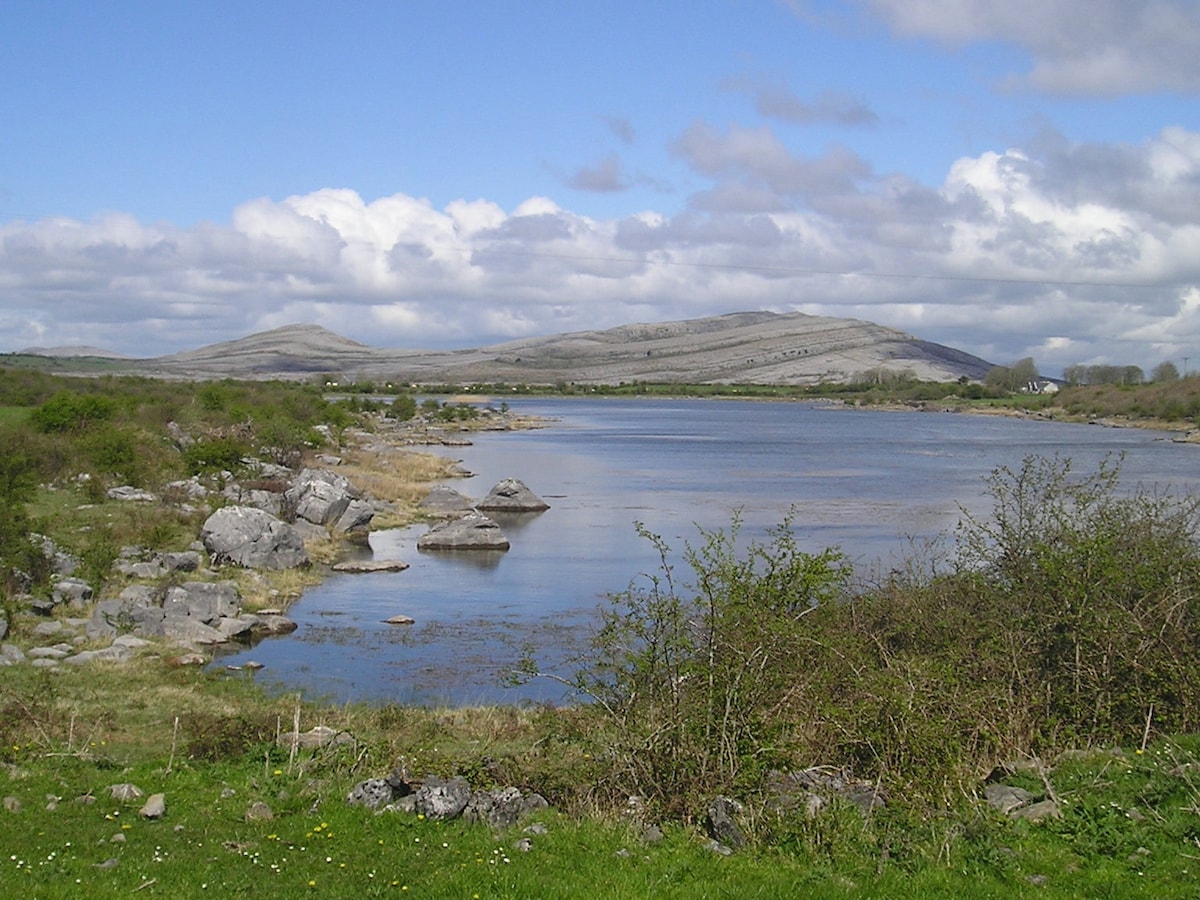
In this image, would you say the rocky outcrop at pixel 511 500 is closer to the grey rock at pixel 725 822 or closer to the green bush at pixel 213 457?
the green bush at pixel 213 457

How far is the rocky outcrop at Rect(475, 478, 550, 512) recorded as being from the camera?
4631 cm

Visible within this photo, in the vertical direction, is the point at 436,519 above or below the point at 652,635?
below

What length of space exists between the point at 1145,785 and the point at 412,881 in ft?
21.0

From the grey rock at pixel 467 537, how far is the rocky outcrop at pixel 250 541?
6004 mm

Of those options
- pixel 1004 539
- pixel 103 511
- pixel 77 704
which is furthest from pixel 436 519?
pixel 1004 539

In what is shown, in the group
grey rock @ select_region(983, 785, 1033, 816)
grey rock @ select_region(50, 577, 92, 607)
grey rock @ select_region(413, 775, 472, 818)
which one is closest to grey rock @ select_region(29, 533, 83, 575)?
grey rock @ select_region(50, 577, 92, 607)

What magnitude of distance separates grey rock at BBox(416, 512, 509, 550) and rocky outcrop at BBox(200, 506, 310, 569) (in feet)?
19.7

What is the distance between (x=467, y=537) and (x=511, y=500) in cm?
974

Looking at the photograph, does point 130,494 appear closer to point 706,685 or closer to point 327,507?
point 327,507

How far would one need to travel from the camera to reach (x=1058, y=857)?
29.5ft

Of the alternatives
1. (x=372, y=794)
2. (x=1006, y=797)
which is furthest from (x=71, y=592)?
(x=1006, y=797)

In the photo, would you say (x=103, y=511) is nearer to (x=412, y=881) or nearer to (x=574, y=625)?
(x=574, y=625)

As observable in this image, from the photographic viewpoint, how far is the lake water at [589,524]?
72.6ft

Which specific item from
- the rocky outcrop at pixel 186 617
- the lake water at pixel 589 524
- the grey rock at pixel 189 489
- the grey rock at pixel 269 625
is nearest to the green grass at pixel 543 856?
the lake water at pixel 589 524
